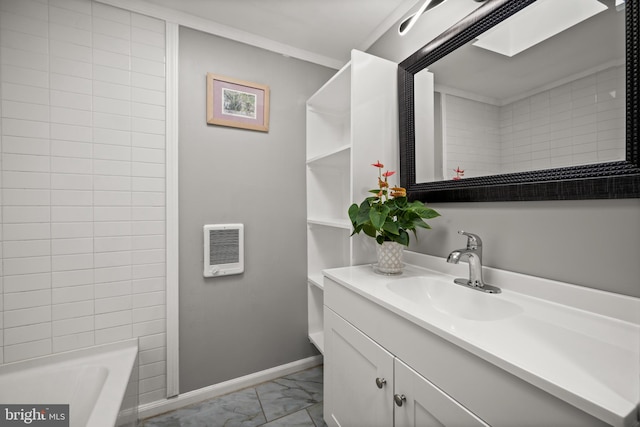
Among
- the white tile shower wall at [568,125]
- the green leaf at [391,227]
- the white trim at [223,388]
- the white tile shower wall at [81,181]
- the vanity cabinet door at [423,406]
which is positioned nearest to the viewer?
the vanity cabinet door at [423,406]

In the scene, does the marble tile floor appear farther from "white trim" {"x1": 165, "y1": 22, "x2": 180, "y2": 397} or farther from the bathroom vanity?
the bathroom vanity

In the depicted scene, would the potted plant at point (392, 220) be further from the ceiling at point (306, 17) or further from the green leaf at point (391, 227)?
the ceiling at point (306, 17)

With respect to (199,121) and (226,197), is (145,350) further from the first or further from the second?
(199,121)

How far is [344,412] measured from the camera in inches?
44.1

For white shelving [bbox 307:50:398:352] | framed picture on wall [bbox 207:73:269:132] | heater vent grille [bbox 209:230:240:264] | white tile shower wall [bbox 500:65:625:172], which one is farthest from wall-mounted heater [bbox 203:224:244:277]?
white tile shower wall [bbox 500:65:625:172]

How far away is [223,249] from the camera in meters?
1.65

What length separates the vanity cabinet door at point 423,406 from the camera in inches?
25.0

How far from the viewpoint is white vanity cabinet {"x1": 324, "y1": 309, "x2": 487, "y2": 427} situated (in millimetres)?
695

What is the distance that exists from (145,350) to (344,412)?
1.13 meters

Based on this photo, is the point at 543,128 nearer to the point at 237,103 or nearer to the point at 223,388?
the point at 237,103

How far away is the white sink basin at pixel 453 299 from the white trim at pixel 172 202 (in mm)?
1193

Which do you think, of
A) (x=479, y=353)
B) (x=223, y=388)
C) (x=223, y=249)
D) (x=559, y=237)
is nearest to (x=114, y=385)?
(x=223, y=388)

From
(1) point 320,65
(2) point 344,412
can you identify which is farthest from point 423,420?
(1) point 320,65

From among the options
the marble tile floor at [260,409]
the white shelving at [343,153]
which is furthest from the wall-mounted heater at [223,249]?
the marble tile floor at [260,409]
